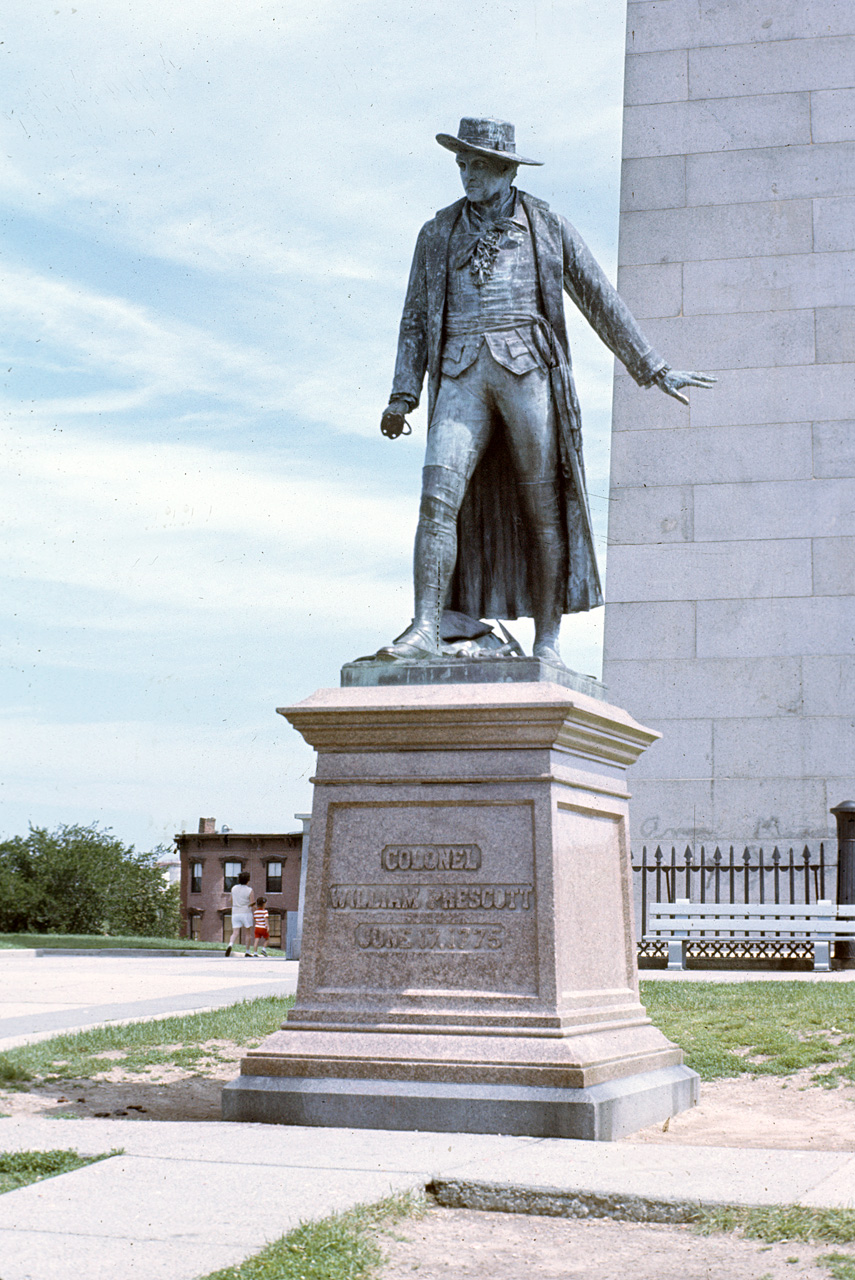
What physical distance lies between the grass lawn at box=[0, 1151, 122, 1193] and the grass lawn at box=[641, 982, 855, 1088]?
13.4 feet

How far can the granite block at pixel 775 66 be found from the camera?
19000 millimetres

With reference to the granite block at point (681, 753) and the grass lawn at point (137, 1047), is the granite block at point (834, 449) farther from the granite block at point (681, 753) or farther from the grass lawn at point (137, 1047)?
the grass lawn at point (137, 1047)

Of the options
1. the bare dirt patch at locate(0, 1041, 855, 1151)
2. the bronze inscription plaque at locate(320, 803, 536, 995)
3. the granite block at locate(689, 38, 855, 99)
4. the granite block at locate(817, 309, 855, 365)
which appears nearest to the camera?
the bronze inscription plaque at locate(320, 803, 536, 995)

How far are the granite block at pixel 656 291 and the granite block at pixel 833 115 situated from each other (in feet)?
7.89

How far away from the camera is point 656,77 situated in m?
19.4

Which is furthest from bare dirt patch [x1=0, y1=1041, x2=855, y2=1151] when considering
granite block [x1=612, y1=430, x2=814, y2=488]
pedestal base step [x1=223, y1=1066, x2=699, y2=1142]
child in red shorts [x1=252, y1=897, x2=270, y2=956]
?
child in red shorts [x1=252, y1=897, x2=270, y2=956]

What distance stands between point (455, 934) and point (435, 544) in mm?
1852

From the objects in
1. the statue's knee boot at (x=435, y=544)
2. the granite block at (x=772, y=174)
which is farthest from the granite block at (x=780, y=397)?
the statue's knee boot at (x=435, y=544)

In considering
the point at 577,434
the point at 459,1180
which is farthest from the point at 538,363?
the point at 459,1180

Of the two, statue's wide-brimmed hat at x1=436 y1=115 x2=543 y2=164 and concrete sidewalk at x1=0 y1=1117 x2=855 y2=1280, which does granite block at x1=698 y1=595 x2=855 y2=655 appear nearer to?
statue's wide-brimmed hat at x1=436 y1=115 x2=543 y2=164

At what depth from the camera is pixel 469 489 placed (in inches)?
295

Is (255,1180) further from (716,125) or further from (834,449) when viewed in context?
(716,125)

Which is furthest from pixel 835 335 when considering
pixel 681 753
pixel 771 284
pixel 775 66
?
pixel 681 753

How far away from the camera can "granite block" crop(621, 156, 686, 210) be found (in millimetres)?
19156
